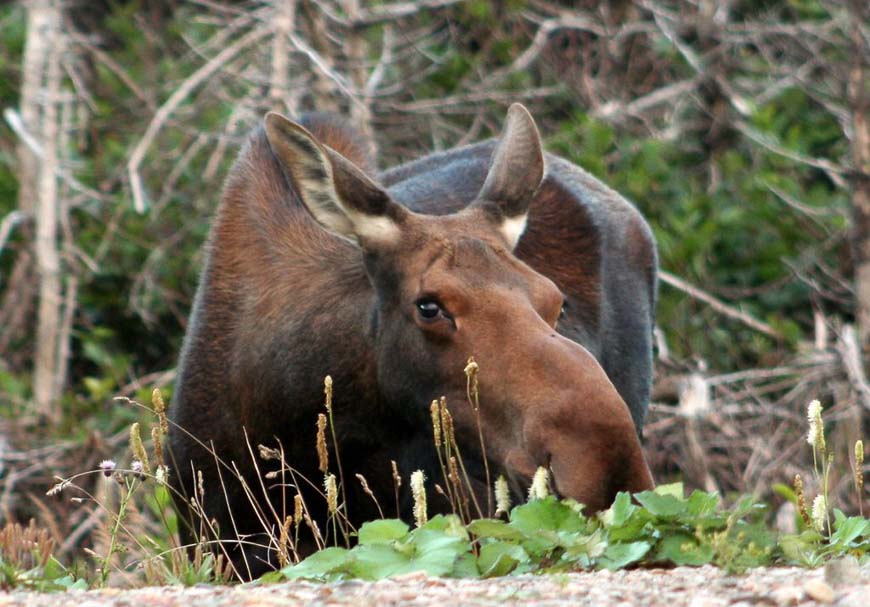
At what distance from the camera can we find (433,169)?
7.77 metres

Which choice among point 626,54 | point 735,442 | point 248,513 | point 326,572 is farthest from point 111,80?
point 326,572

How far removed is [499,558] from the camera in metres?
4.16

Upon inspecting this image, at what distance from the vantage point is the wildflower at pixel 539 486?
450 cm

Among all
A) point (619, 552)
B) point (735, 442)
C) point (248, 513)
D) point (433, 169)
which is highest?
point (433, 169)

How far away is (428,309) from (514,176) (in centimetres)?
94

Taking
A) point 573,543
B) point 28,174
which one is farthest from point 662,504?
point 28,174

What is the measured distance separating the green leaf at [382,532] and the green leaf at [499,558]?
0.77ft

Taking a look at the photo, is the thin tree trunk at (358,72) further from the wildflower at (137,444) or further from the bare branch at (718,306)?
the wildflower at (137,444)

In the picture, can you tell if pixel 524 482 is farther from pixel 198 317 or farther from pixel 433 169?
pixel 433 169

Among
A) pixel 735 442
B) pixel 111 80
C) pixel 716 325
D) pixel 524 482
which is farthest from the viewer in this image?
pixel 111 80

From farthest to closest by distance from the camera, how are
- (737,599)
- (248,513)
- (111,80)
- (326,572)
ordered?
(111,80)
(248,513)
(326,572)
(737,599)

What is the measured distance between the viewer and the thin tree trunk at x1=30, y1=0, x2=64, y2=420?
10086 millimetres

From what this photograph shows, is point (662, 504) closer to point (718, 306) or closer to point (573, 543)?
point (573, 543)

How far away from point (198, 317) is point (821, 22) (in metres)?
7.44
